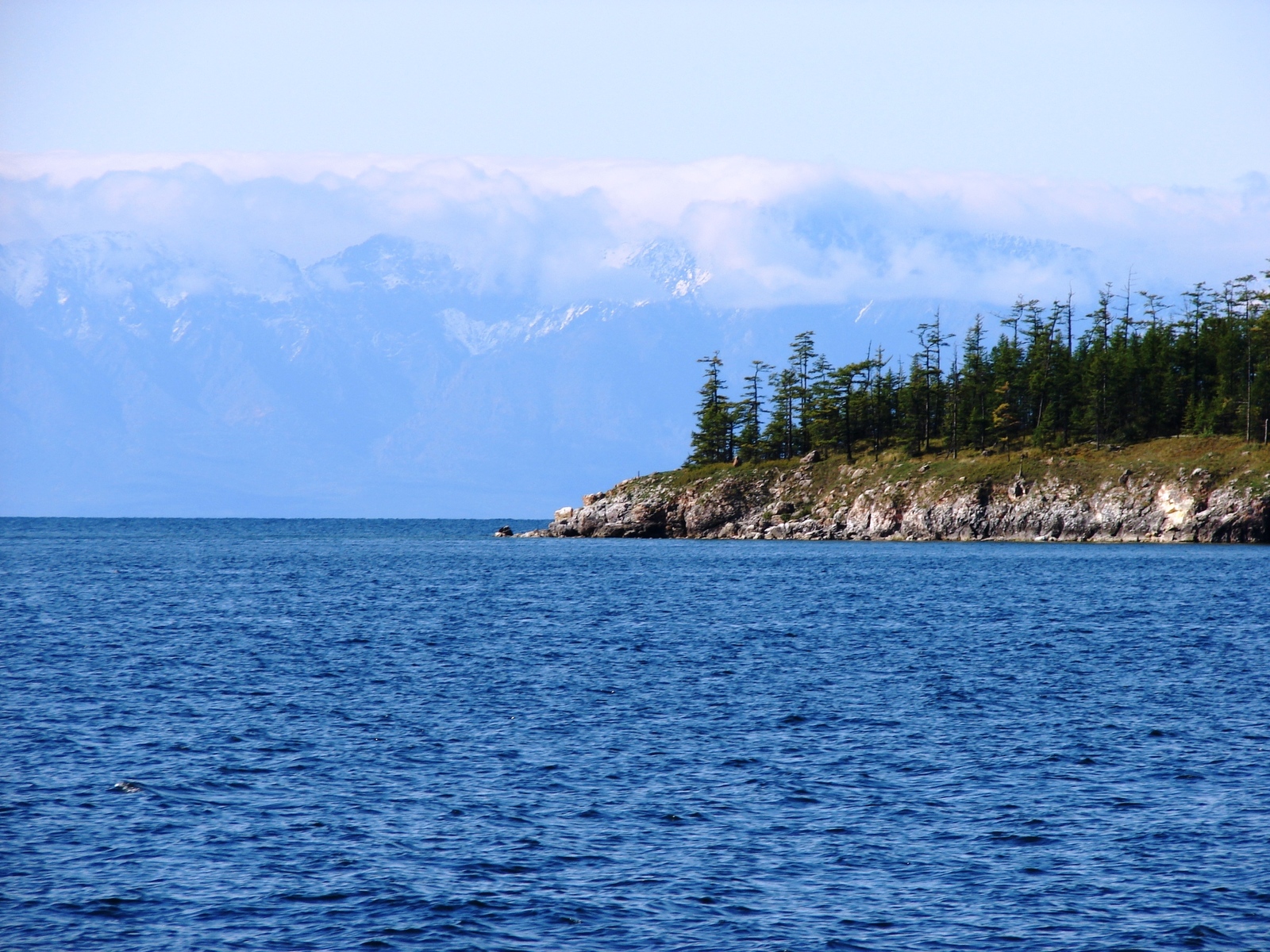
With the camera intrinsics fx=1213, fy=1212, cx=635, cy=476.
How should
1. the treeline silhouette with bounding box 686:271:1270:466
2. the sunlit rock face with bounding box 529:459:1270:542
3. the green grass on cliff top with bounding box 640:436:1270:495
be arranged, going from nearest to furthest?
the sunlit rock face with bounding box 529:459:1270:542 → the green grass on cliff top with bounding box 640:436:1270:495 → the treeline silhouette with bounding box 686:271:1270:466

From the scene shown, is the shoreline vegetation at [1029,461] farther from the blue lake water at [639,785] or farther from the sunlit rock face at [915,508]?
the blue lake water at [639,785]

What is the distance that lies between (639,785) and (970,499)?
14092cm

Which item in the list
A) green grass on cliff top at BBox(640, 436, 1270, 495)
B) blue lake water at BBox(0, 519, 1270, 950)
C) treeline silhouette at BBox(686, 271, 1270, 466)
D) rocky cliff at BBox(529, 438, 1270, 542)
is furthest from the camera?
treeline silhouette at BBox(686, 271, 1270, 466)

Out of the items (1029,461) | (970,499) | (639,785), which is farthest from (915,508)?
(639,785)

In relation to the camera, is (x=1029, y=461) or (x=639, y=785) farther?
(x=1029, y=461)

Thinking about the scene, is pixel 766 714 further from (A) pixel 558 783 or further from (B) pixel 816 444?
(B) pixel 816 444

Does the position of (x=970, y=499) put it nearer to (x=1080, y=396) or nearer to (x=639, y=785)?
(x=1080, y=396)

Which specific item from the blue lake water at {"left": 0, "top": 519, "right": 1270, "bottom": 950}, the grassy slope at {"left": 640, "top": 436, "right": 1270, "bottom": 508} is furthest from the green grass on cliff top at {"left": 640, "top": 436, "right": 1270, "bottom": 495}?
the blue lake water at {"left": 0, "top": 519, "right": 1270, "bottom": 950}

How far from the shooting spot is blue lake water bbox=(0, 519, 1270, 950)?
882 inches

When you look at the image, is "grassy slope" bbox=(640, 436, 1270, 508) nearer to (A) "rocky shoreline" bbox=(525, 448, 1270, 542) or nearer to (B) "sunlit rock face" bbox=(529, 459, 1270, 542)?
(A) "rocky shoreline" bbox=(525, 448, 1270, 542)

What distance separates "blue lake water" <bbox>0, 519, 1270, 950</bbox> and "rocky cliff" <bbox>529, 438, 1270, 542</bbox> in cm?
8522

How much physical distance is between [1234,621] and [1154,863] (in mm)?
47555

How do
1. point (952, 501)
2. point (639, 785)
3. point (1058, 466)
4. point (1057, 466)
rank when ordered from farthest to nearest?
point (952, 501) < point (1057, 466) < point (1058, 466) < point (639, 785)

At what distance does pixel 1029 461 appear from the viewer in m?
165
